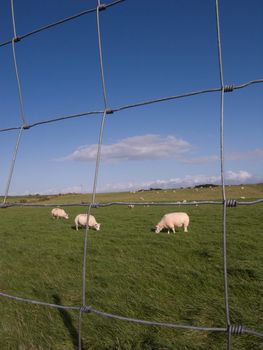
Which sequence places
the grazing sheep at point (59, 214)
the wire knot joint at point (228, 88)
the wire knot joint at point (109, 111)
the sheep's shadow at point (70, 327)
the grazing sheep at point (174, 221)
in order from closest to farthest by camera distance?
1. the wire knot joint at point (228, 88)
2. the wire knot joint at point (109, 111)
3. the sheep's shadow at point (70, 327)
4. the grazing sheep at point (174, 221)
5. the grazing sheep at point (59, 214)

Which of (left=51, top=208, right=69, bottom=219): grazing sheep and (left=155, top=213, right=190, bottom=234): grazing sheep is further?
(left=51, top=208, right=69, bottom=219): grazing sheep

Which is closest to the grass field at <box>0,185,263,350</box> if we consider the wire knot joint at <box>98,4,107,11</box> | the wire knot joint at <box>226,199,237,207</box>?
the wire knot joint at <box>226,199,237,207</box>

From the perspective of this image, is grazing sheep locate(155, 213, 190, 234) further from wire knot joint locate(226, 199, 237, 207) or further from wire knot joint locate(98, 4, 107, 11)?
wire knot joint locate(226, 199, 237, 207)

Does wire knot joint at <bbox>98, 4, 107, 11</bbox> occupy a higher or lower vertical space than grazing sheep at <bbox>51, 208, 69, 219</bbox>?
lower

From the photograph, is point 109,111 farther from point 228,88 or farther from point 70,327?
point 70,327

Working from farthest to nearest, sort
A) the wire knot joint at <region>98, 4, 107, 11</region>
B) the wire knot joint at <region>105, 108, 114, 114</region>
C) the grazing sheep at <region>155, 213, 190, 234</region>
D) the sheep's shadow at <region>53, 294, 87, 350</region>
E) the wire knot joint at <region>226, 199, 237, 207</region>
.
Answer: the grazing sheep at <region>155, 213, 190, 234</region>
the sheep's shadow at <region>53, 294, 87, 350</region>
the wire knot joint at <region>98, 4, 107, 11</region>
the wire knot joint at <region>105, 108, 114, 114</region>
the wire knot joint at <region>226, 199, 237, 207</region>

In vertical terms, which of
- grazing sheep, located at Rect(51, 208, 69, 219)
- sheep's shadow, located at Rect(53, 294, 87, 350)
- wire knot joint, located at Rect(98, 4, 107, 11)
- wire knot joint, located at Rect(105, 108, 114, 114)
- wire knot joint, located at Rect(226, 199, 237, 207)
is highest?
grazing sheep, located at Rect(51, 208, 69, 219)

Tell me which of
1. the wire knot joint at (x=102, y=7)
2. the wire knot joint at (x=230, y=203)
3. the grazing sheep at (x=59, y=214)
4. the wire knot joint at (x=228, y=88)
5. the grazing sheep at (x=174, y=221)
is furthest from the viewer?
the grazing sheep at (x=59, y=214)

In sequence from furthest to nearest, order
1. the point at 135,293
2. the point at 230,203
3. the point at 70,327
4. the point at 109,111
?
1. the point at 135,293
2. the point at 70,327
3. the point at 109,111
4. the point at 230,203

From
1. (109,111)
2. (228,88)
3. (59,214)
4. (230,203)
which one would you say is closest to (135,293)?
(109,111)

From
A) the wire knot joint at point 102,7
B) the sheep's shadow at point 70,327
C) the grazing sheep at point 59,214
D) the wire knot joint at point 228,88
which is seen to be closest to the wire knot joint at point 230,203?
the wire knot joint at point 228,88

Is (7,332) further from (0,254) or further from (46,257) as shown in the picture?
(0,254)

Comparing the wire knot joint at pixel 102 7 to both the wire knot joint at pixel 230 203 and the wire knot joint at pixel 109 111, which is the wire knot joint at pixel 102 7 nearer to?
the wire knot joint at pixel 109 111

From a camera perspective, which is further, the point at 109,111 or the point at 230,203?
the point at 109,111
